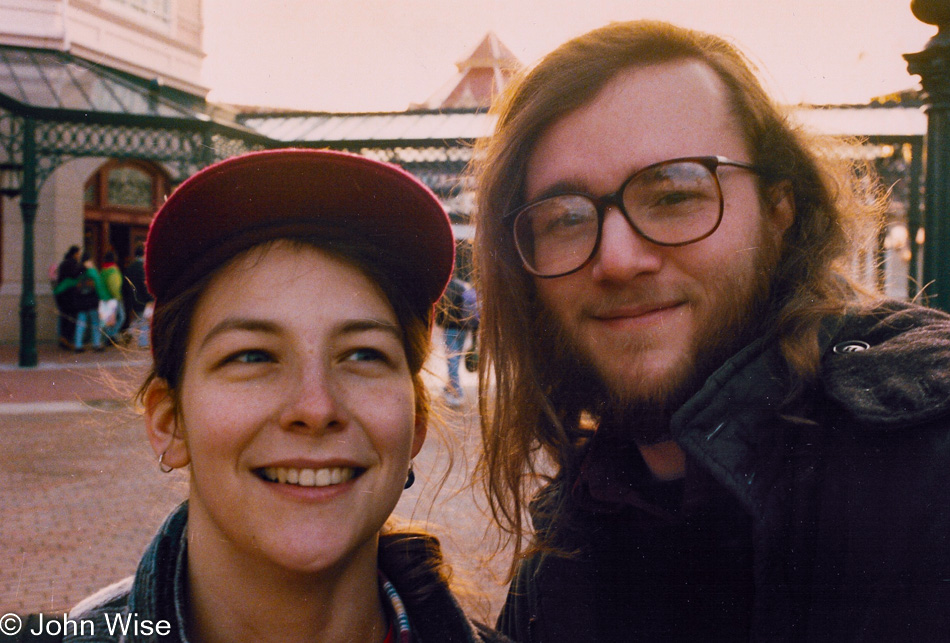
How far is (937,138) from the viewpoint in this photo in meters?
2.76

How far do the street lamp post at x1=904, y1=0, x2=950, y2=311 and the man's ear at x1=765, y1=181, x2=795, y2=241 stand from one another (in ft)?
4.16

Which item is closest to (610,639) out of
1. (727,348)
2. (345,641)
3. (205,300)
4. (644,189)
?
(345,641)

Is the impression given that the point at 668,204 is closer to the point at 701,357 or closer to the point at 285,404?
the point at 701,357

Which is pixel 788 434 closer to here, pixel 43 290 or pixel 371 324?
pixel 371 324

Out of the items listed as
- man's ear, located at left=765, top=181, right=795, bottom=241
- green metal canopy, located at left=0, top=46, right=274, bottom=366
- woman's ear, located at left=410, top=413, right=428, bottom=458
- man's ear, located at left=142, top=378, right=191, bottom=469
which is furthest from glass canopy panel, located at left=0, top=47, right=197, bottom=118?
man's ear, located at left=765, top=181, right=795, bottom=241

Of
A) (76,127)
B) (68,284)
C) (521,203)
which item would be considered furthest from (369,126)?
(521,203)

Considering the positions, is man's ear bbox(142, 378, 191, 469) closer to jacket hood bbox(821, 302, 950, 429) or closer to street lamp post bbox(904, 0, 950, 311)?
jacket hood bbox(821, 302, 950, 429)

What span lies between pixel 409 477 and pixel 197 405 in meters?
0.52

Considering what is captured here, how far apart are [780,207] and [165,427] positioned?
1.59 metres

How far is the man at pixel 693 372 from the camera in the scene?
1220 mm

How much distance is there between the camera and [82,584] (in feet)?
12.9

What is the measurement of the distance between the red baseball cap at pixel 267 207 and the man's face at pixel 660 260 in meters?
0.45

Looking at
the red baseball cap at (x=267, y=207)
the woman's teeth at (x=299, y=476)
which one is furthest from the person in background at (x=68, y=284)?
the woman's teeth at (x=299, y=476)

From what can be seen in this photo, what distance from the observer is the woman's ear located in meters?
1.67
